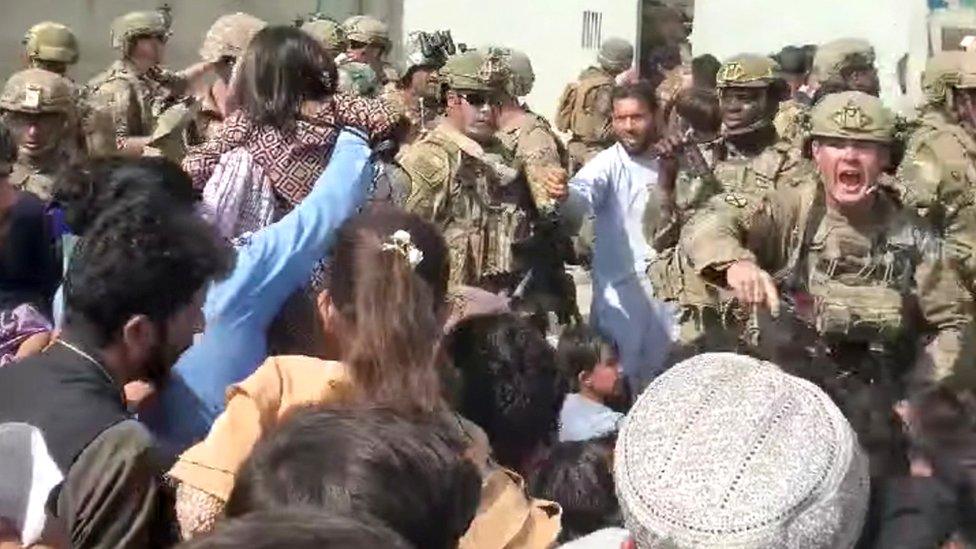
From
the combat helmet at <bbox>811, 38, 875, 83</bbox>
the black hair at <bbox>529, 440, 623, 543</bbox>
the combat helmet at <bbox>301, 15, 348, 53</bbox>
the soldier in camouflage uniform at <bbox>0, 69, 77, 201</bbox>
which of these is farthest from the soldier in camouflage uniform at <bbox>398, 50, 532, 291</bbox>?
the combat helmet at <bbox>301, 15, 348, 53</bbox>

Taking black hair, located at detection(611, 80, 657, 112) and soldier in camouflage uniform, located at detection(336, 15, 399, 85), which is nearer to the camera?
black hair, located at detection(611, 80, 657, 112)

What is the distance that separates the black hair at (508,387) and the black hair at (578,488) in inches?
2.7

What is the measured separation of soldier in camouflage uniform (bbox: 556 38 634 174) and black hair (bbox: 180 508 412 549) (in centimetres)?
980

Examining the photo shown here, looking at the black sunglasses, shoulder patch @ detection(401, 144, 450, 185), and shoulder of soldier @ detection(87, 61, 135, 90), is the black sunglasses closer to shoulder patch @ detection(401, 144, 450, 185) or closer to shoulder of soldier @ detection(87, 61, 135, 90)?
shoulder patch @ detection(401, 144, 450, 185)

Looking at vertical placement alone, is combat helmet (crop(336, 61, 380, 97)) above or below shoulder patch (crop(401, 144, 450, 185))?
above

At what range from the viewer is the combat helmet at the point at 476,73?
7703 millimetres

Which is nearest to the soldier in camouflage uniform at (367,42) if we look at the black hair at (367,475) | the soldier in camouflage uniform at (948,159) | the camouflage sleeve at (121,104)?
the camouflage sleeve at (121,104)

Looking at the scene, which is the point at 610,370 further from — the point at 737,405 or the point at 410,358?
the point at 737,405

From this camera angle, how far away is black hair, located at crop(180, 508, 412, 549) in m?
1.40

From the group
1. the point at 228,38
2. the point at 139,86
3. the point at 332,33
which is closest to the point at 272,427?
the point at 228,38

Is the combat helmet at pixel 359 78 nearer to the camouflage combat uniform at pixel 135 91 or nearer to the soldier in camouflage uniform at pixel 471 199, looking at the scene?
the camouflage combat uniform at pixel 135 91

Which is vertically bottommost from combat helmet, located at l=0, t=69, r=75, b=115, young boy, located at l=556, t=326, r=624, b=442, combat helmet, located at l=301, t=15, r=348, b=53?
young boy, located at l=556, t=326, r=624, b=442

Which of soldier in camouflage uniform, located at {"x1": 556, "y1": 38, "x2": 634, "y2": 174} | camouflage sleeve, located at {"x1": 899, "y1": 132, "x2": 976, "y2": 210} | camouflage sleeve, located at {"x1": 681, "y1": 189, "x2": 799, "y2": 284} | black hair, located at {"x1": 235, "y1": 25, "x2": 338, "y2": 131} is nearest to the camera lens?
black hair, located at {"x1": 235, "y1": 25, "x2": 338, "y2": 131}

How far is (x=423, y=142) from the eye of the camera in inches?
286
